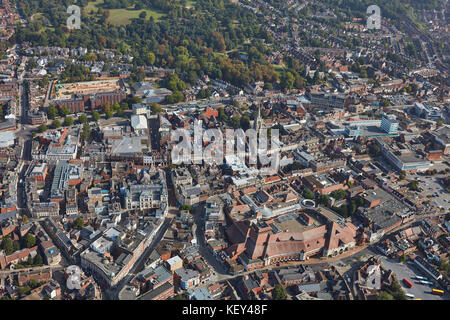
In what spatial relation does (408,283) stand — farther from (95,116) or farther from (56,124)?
(56,124)

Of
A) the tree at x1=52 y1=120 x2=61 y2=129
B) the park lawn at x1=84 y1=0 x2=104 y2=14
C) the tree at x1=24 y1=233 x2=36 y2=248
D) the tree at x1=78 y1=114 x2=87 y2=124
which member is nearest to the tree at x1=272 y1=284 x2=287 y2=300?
the tree at x1=24 y1=233 x2=36 y2=248

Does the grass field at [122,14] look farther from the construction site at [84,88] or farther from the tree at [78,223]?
the tree at [78,223]

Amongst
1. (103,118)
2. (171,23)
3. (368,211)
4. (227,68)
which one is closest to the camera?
(368,211)

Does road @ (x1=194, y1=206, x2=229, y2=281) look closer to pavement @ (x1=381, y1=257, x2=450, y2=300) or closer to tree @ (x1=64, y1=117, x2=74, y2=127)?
pavement @ (x1=381, y1=257, x2=450, y2=300)

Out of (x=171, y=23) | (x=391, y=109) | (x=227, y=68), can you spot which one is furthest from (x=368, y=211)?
(x=171, y=23)

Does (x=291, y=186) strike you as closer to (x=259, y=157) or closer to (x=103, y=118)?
(x=259, y=157)

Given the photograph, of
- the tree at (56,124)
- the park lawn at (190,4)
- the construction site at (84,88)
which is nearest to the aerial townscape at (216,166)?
the construction site at (84,88)

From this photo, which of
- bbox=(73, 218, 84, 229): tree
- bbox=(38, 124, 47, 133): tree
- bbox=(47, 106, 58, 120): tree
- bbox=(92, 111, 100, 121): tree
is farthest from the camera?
bbox=(92, 111, 100, 121): tree
